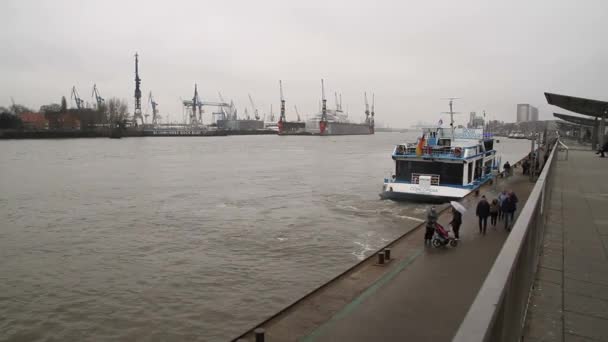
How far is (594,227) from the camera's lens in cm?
928

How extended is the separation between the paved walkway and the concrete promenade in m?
2.33

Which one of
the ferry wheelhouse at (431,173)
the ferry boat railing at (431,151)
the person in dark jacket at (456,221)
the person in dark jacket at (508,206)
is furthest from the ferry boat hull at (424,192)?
the person in dark jacket at (456,221)

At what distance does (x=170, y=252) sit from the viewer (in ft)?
57.6

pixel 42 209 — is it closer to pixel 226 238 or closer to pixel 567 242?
pixel 226 238

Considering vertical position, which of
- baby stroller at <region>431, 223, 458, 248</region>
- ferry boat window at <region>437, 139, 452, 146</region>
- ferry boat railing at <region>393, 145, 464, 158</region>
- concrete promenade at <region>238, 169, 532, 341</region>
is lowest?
concrete promenade at <region>238, 169, 532, 341</region>

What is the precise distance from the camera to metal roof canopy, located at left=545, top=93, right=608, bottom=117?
39500mm

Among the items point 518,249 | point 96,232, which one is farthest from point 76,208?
point 518,249

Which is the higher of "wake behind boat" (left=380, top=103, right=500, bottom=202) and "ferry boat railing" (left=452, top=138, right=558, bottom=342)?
"ferry boat railing" (left=452, top=138, right=558, bottom=342)

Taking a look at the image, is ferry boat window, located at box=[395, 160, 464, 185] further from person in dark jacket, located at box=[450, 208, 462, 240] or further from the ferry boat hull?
person in dark jacket, located at box=[450, 208, 462, 240]

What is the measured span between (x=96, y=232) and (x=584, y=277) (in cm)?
2001

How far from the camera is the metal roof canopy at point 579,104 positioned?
39500mm

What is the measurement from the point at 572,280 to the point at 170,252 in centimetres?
1474

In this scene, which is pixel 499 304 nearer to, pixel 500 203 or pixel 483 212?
pixel 483 212

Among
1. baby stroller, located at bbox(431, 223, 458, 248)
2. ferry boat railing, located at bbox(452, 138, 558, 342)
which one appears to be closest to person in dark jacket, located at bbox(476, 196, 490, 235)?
baby stroller, located at bbox(431, 223, 458, 248)
